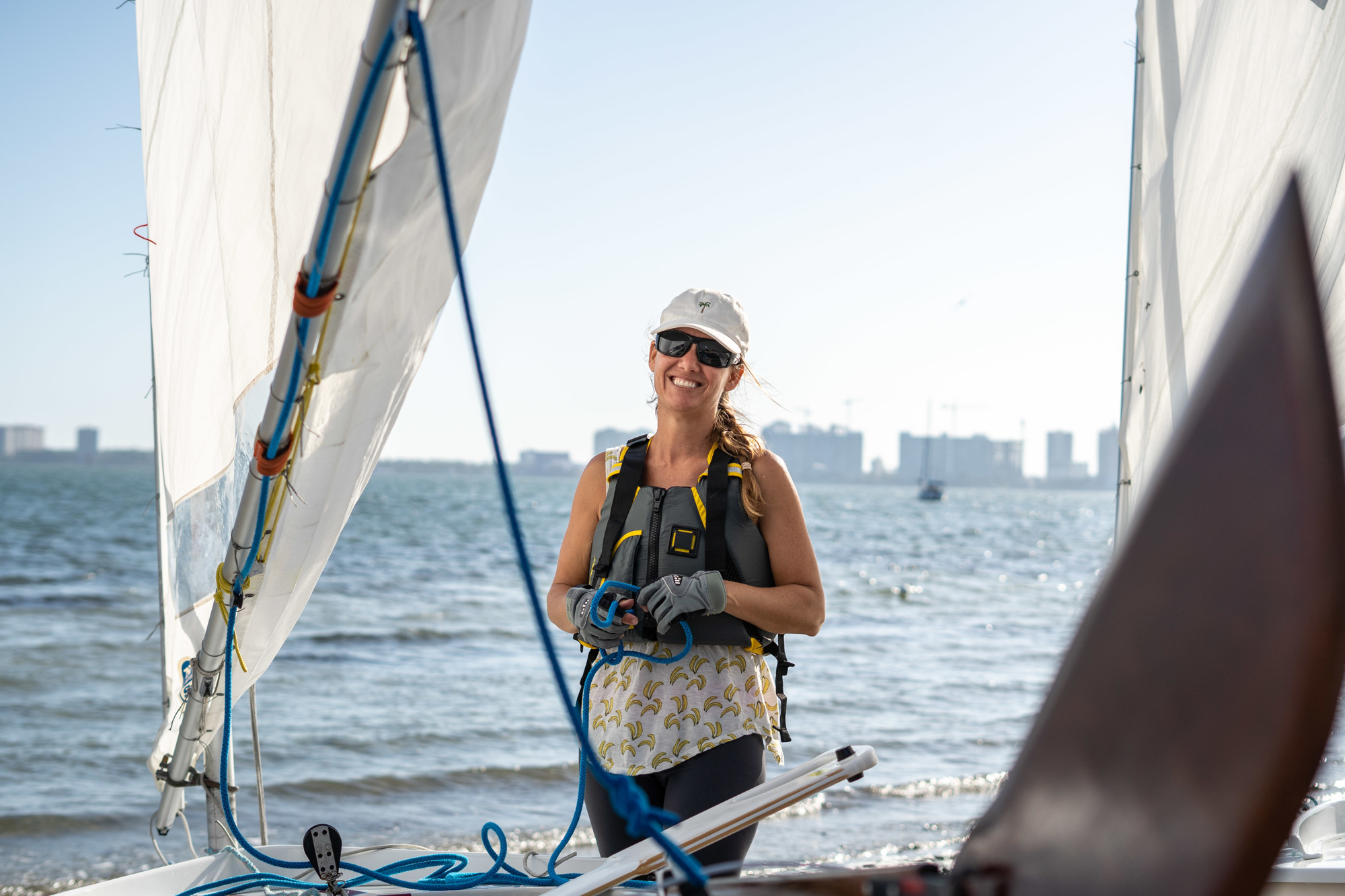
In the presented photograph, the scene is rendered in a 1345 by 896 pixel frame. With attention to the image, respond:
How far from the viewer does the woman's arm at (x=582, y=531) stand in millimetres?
2404

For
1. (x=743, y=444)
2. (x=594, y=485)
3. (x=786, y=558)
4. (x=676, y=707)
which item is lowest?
(x=676, y=707)

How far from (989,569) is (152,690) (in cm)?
2462

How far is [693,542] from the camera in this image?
7.23ft

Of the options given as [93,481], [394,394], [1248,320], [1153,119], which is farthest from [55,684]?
[93,481]

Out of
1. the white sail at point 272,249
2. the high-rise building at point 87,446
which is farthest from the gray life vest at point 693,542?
the high-rise building at point 87,446

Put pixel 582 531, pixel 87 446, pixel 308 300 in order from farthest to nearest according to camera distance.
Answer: pixel 87 446
pixel 582 531
pixel 308 300

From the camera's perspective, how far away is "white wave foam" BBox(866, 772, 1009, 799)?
7.26 meters

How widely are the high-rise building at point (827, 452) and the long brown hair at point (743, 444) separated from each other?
128 meters

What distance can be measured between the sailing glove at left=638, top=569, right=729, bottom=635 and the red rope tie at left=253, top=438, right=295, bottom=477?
30.9 inches

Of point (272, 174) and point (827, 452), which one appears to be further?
point (827, 452)

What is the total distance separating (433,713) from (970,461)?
130342 mm

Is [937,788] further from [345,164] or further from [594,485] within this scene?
[345,164]

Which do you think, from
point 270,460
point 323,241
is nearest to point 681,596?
point 270,460

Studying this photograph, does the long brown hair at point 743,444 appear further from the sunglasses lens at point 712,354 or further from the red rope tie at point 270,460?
the red rope tie at point 270,460
